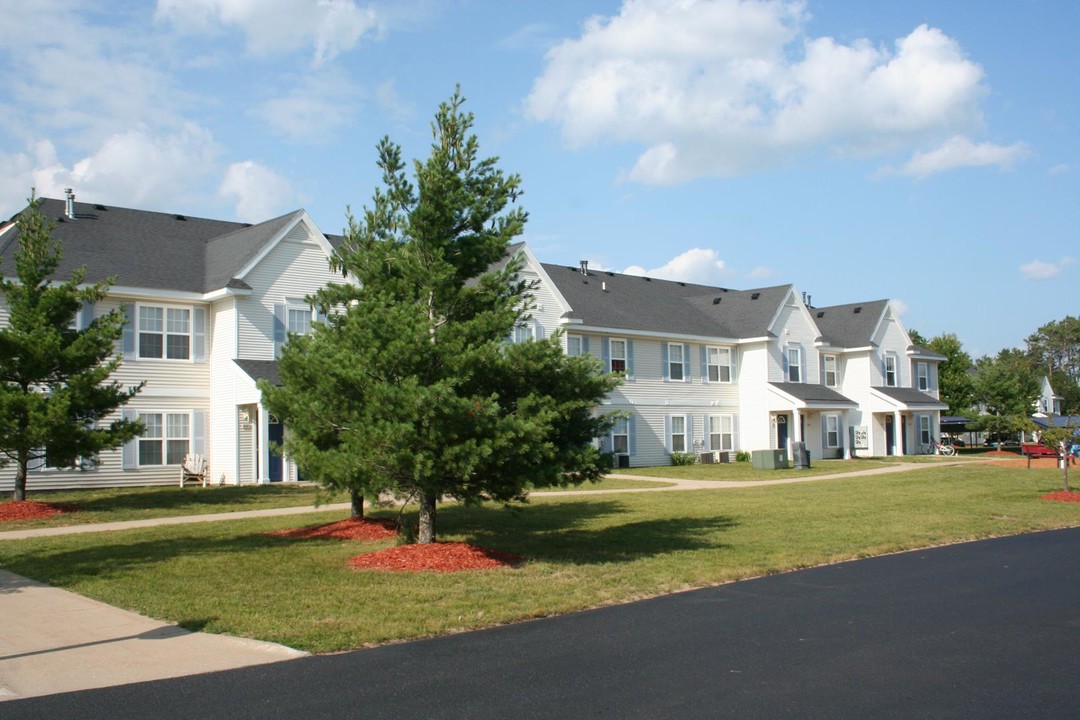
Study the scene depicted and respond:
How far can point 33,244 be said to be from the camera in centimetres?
2059

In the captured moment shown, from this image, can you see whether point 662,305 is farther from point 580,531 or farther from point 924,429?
point 580,531

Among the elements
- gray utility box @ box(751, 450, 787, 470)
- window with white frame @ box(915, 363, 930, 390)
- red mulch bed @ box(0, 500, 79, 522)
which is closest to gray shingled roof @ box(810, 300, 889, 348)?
window with white frame @ box(915, 363, 930, 390)

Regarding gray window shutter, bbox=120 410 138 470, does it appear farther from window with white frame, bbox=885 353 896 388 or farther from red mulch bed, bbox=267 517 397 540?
window with white frame, bbox=885 353 896 388

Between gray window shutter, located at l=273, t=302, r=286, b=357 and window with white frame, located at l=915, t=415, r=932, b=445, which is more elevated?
gray window shutter, located at l=273, t=302, r=286, b=357

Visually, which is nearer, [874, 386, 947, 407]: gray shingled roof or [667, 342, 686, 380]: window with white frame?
[667, 342, 686, 380]: window with white frame

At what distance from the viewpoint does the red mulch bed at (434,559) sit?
12.9 meters

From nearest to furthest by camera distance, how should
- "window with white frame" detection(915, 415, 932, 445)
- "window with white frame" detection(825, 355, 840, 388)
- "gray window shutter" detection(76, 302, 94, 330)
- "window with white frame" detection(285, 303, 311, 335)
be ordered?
1. "gray window shutter" detection(76, 302, 94, 330)
2. "window with white frame" detection(285, 303, 311, 335)
3. "window with white frame" detection(825, 355, 840, 388)
4. "window with white frame" detection(915, 415, 932, 445)

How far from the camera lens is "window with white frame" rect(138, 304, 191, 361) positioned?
1088 inches

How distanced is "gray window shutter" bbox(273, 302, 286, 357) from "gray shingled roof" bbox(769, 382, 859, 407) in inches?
843

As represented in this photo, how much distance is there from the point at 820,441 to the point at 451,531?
99.3ft

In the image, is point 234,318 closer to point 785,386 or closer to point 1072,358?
point 785,386

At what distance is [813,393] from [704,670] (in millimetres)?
35670

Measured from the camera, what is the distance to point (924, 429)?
48.9m

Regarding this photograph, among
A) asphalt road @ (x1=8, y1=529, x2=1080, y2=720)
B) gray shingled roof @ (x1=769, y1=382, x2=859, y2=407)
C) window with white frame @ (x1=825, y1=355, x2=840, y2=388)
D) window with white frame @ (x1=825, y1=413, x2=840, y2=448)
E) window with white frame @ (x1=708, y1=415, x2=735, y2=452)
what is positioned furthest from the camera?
window with white frame @ (x1=825, y1=355, x2=840, y2=388)
